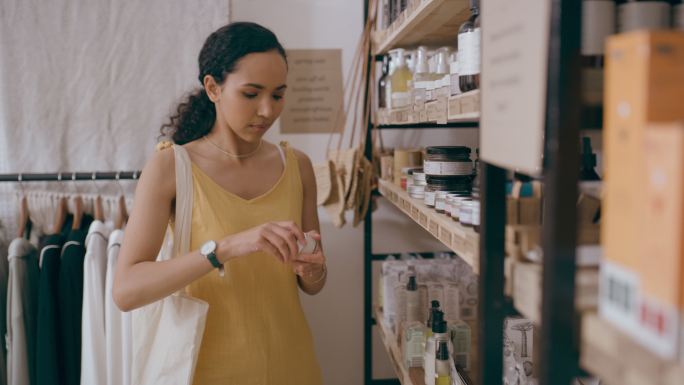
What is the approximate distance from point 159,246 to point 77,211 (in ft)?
3.75

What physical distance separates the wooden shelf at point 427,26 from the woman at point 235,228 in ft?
1.39

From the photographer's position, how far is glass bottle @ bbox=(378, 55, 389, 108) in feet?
7.97

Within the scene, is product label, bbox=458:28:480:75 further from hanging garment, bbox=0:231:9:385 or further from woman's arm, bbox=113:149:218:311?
hanging garment, bbox=0:231:9:385

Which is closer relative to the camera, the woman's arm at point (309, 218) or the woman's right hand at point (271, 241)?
the woman's right hand at point (271, 241)

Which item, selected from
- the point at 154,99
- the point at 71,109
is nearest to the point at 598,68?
the point at 154,99

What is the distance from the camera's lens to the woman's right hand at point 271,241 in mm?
1391

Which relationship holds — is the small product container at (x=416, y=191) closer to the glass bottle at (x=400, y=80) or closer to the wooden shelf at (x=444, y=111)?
the wooden shelf at (x=444, y=111)

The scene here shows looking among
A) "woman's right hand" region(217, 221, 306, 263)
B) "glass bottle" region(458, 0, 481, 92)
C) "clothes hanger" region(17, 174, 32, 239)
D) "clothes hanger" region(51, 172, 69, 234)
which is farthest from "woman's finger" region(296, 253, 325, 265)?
"clothes hanger" region(17, 174, 32, 239)

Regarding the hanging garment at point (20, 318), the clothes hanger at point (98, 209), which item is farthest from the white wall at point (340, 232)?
the hanging garment at point (20, 318)

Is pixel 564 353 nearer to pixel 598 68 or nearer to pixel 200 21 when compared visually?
pixel 598 68

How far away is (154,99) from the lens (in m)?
2.73

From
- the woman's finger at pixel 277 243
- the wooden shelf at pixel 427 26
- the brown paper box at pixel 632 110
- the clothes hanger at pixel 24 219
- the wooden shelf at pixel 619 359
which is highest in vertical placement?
the wooden shelf at pixel 427 26

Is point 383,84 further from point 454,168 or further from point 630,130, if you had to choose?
point 630,130

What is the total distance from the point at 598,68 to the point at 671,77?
23 cm
